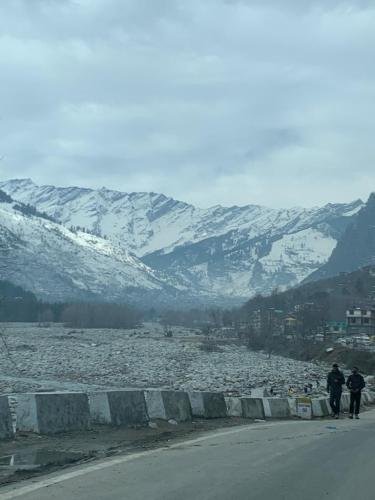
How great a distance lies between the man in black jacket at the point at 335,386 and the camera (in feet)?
73.7

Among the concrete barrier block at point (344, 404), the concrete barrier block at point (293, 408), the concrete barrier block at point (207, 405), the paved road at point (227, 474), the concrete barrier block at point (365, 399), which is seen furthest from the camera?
the concrete barrier block at point (365, 399)

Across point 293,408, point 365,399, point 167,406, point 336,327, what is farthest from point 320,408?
point 336,327

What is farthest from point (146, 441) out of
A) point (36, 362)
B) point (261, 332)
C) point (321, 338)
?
point (261, 332)

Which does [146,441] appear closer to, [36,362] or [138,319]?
[36,362]

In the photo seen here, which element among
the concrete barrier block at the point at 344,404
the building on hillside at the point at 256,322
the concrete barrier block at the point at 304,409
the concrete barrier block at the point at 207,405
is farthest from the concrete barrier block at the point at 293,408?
the building on hillside at the point at 256,322

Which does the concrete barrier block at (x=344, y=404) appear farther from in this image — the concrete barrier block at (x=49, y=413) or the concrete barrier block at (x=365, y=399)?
the concrete barrier block at (x=49, y=413)

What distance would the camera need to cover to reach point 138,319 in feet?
635

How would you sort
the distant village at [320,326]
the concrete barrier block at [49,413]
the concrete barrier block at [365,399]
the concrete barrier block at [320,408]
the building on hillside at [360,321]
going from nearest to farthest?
1. the concrete barrier block at [49,413]
2. the concrete barrier block at [320,408]
3. the concrete barrier block at [365,399]
4. the distant village at [320,326]
5. the building on hillside at [360,321]

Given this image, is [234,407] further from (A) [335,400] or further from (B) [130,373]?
(B) [130,373]

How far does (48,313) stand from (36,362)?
361 feet

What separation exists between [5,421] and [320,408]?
513 inches

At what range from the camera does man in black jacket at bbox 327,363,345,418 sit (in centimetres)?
2247

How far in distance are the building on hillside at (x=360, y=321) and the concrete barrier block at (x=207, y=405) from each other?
106397 millimetres

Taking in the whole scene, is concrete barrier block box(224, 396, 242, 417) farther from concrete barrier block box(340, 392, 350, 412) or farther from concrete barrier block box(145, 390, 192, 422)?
concrete barrier block box(340, 392, 350, 412)
